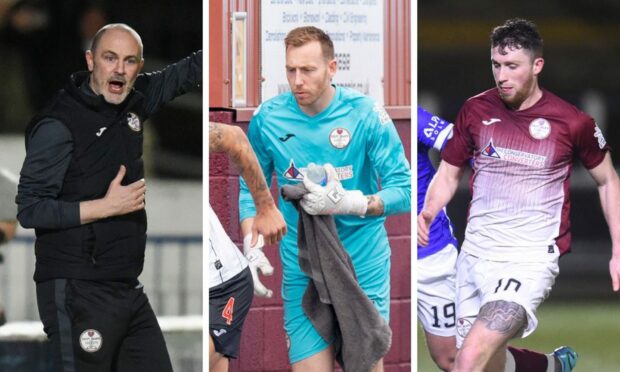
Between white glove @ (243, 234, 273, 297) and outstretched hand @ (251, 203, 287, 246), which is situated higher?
outstretched hand @ (251, 203, 287, 246)

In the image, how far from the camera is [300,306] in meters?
5.42

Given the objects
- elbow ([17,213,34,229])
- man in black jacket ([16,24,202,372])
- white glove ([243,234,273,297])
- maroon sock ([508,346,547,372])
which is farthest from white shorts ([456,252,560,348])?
elbow ([17,213,34,229])

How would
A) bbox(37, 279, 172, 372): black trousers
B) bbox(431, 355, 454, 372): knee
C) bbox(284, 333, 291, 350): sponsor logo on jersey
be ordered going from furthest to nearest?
bbox(431, 355, 454, 372): knee
bbox(284, 333, 291, 350): sponsor logo on jersey
bbox(37, 279, 172, 372): black trousers

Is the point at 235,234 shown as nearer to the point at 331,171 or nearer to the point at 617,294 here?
the point at 331,171

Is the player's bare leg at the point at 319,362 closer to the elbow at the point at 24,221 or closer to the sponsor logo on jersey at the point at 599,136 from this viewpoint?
the elbow at the point at 24,221

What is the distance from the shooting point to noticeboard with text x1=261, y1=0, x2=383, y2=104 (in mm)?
5320

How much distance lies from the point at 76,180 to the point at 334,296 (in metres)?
1.27

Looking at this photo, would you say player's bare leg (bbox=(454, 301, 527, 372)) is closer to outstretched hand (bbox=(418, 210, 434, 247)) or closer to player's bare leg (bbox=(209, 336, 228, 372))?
outstretched hand (bbox=(418, 210, 434, 247))

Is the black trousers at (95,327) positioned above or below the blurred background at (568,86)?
below

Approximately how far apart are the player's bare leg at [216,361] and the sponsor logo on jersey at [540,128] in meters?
1.76

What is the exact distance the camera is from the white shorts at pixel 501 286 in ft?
17.9

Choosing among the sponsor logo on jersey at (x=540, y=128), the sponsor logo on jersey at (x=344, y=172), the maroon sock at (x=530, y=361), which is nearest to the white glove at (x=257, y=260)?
the sponsor logo on jersey at (x=344, y=172)

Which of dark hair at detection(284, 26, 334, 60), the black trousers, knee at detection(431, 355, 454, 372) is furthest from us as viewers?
knee at detection(431, 355, 454, 372)

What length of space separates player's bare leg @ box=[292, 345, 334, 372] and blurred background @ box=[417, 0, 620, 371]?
454 mm
